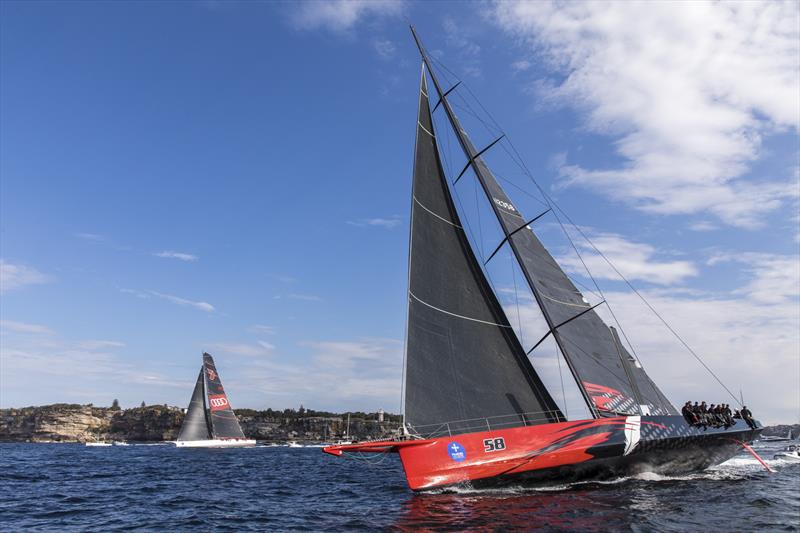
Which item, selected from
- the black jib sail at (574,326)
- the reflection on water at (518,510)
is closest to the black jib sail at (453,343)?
the black jib sail at (574,326)

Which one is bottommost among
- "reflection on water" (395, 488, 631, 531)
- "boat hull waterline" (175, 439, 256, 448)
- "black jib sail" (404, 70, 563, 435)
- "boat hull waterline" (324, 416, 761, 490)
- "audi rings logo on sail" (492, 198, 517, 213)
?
"boat hull waterline" (175, 439, 256, 448)

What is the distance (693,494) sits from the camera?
45.4ft

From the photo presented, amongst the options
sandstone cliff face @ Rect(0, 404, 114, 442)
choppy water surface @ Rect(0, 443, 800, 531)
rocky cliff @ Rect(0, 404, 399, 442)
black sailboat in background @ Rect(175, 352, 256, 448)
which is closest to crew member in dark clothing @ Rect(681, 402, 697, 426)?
choppy water surface @ Rect(0, 443, 800, 531)

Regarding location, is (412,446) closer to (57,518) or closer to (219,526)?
(219,526)

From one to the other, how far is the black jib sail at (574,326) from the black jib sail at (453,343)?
124cm

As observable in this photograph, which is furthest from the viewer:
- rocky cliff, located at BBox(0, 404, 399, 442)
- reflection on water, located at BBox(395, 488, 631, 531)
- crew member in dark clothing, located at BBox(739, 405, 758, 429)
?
rocky cliff, located at BBox(0, 404, 399, 442)

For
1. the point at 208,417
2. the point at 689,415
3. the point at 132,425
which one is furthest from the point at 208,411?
the point at 132,425

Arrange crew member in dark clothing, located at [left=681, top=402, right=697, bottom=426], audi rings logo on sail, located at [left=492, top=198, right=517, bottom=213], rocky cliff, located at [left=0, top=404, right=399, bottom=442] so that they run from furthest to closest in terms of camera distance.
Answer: rocky cliff, located at [left=0, top=404, right=399, bottom=442] → audi rings logo on sail, located at [left=492, top=198, right=517, bottom=213] → crew member in dark clothing, located at [left=681, top=402, right=697, bottom=426]

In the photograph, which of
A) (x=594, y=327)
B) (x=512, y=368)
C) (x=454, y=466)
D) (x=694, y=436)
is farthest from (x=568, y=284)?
(x=454, y=466)

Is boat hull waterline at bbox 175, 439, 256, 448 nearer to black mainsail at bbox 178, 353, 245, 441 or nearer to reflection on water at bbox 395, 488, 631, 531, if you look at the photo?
black mainsail at bbox 178, 353, 245, 441

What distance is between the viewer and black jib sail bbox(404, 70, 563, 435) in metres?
14.4

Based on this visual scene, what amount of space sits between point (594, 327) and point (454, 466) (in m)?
6.93

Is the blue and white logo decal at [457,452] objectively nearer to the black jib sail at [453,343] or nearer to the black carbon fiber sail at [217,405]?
the black jib sail at [453,343]

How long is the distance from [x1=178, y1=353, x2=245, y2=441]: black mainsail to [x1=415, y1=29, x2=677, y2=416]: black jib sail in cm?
5046
